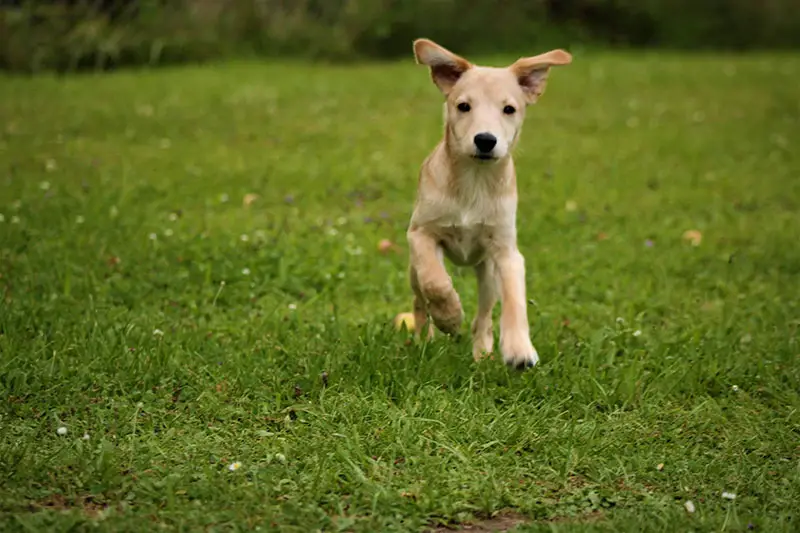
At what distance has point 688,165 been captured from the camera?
9.69 meters

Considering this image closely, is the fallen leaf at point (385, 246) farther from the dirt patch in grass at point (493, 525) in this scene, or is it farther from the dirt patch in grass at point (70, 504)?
the dirt patch in grass at point (70, 504)

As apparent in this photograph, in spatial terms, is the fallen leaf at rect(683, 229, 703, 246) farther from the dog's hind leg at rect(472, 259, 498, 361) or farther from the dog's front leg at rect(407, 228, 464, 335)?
the dog's front leg at rect(407, 228, 464, 335)

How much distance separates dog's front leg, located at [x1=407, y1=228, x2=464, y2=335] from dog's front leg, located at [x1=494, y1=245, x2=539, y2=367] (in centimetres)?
23

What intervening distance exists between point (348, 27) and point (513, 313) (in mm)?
12887

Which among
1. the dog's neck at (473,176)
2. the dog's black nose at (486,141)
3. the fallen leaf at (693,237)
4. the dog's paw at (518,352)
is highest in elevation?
the dog's black nose at (486,141)

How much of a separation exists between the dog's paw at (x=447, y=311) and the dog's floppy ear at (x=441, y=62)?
3.25 feet

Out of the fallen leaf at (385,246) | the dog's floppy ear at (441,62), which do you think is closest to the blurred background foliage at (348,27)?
the fallen leaf at (385,246)

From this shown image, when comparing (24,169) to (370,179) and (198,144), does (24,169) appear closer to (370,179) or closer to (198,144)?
(198,144)

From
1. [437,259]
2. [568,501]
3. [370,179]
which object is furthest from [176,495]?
[370,179]

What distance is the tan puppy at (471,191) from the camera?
14.6 feet

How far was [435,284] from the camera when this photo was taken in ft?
14.9

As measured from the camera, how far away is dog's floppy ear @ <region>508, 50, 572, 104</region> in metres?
4.62

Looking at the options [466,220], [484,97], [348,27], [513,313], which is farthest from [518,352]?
[348,27]

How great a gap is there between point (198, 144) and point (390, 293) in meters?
4.60
